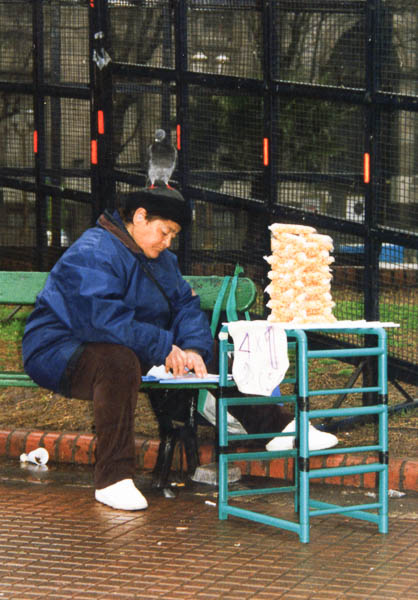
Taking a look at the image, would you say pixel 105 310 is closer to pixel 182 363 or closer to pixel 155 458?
pixel 182 363

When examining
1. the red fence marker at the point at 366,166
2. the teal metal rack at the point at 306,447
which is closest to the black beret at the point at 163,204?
the teal metal rack at the point at 306,447

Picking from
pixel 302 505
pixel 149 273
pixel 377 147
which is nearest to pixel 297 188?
pixel 377 147

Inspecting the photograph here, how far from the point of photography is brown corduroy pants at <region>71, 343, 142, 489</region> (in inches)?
234

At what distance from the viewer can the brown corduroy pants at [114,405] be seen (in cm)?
595

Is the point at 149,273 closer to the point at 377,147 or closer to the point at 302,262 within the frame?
the point at 302,262

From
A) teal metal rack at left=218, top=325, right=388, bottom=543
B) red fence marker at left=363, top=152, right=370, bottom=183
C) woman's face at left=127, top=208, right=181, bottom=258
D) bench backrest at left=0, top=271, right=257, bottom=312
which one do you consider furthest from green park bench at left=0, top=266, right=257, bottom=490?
red fence marker at left=363, top=152, right=370, bottom=183

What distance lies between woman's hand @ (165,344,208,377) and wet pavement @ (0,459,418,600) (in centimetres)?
70

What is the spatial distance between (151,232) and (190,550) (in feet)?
5.90

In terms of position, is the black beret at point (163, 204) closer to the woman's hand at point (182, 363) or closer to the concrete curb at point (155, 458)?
the woman's hand at point (182, 363)

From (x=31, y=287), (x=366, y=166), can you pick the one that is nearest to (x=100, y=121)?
(x=31, y=287)

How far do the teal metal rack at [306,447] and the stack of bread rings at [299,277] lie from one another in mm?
172

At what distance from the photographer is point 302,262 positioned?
19.2 feet

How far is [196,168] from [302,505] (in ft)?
12.5

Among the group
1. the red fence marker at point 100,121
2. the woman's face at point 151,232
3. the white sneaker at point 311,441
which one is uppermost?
the red fence marker at point 100,121
